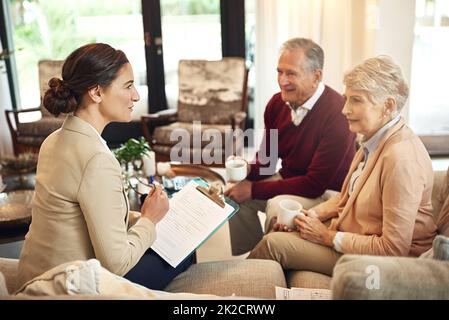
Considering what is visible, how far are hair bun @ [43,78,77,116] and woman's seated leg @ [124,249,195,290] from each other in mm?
553

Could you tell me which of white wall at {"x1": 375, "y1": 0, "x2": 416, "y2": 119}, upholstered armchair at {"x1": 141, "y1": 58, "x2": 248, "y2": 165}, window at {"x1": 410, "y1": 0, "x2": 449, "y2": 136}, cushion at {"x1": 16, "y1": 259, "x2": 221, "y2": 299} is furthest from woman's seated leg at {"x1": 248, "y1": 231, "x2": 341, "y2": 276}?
window at {"x1": 410, "y1": 0, "x2": 449, "y2": 136}

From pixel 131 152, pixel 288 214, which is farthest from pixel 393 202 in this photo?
pixel 131 152

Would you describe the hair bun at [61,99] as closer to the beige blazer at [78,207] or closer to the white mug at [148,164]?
the beige blazer at [78,207]

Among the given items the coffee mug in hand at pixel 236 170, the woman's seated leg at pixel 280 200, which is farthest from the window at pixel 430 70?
the coffee mug in hand at pixel 236 170

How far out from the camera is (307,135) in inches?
94.4

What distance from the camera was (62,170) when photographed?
1.36m

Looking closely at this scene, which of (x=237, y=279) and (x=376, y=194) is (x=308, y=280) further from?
(x=376, y=194)

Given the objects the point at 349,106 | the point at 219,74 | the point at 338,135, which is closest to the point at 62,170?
the point at 349,106

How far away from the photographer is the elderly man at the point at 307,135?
230cm

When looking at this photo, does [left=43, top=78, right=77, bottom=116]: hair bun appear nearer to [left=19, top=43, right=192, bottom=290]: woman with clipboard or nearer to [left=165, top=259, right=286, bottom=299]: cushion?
[left=19, top=43, right=192, bottom=290]: woman with clipboard
